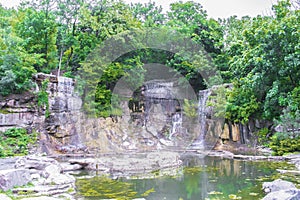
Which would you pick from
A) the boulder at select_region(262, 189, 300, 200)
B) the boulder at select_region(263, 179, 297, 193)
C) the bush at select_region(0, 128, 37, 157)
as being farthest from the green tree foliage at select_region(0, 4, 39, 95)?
the boulder at select_region(262, 189, 300, 200)

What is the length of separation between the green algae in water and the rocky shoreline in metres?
0.26

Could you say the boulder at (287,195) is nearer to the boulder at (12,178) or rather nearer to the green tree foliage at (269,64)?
the boulder at (12,178)

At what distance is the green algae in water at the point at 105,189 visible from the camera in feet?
22.4

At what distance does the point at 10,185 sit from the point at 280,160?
30.5 ft

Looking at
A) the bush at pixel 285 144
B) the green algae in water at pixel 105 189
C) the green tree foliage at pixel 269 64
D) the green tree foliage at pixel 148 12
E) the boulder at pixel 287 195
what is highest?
the green tree foliage at pixel 148 12

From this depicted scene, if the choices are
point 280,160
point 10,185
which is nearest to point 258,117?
point 280,160

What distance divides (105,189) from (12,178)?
2099mm

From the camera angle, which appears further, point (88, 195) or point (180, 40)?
point (180, 40)

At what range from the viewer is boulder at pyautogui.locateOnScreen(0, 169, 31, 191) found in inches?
253

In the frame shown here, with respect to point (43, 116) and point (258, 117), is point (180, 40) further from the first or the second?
point (43, 116)

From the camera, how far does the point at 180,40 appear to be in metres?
22.4

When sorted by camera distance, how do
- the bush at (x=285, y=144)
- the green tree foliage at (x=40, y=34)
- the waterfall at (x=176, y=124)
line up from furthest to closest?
the waterfall at (x=176, y=124) < the green tree foliage at (x=40, y=34) < the bush at (x=285, y=144)

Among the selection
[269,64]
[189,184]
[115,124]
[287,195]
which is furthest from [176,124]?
[287,195]

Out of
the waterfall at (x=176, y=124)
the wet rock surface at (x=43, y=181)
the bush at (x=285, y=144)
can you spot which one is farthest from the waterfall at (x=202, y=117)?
→ the wet rock surface at (x=43, y=181)
